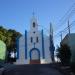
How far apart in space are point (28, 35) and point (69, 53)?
3675cm

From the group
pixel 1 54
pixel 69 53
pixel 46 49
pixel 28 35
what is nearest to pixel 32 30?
pixel 28 35

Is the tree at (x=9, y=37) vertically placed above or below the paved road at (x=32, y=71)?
above

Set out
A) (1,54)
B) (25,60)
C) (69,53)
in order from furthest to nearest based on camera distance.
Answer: (25,60)
(1,54)
(69,53)

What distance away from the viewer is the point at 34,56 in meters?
71.6

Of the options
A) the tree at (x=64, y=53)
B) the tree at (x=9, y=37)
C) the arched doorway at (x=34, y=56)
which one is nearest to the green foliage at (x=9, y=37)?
the tree at (x=9, y=37)

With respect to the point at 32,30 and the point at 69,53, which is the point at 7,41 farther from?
the point at 69,53

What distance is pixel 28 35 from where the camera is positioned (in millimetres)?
73750

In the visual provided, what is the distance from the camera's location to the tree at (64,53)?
1482 inches

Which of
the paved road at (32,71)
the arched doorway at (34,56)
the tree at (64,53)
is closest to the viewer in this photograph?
the paved road at (32,71)

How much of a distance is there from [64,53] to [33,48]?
114ft

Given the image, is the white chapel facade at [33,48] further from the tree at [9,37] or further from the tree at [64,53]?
the tree at [64,53]

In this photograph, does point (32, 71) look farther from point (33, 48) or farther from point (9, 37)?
point (9, 37)

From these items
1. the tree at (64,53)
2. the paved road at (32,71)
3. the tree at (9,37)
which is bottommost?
the paved road at (32,71)

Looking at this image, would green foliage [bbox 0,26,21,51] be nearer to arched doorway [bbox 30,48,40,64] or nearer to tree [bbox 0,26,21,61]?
tree [bbox 0,26,21,61]
